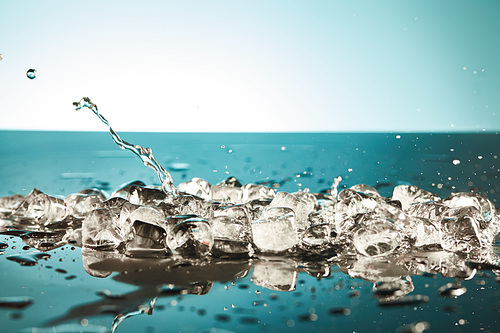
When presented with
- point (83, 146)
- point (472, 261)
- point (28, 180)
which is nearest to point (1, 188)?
point (28, 180)

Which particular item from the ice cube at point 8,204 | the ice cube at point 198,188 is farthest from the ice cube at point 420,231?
the ice cube at point 8,204

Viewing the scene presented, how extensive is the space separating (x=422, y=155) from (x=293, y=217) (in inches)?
42.5

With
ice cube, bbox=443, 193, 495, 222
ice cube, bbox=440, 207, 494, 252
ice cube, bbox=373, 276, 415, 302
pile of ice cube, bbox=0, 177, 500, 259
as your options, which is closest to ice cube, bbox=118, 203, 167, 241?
pile of ice cube, bbox=0, 177, 500, 259

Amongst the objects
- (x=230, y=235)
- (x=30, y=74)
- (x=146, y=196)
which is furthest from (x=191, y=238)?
(x=30, y=74)

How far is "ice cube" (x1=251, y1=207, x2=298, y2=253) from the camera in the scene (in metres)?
0.75

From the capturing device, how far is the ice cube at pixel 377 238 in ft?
2.41

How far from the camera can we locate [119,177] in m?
1.74

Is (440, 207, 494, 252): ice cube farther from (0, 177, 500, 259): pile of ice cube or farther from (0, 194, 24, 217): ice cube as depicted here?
(0, 194, 24, 217): ice cube

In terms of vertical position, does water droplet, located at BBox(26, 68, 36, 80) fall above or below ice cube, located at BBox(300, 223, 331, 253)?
above

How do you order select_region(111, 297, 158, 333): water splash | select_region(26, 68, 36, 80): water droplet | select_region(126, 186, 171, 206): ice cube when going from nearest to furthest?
select_region(111, 297, 158, 333): water splash < select_region(126, 186, 171, 206): ice cube < select_region(26, 68, 36, 80): water droplet

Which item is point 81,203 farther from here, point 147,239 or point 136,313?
point 136,313

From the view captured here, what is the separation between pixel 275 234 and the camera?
2.46 ft

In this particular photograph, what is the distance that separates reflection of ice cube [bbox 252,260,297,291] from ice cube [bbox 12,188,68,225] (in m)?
0.62

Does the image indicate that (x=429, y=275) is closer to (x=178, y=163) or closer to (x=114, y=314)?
(x=114, y=314)
